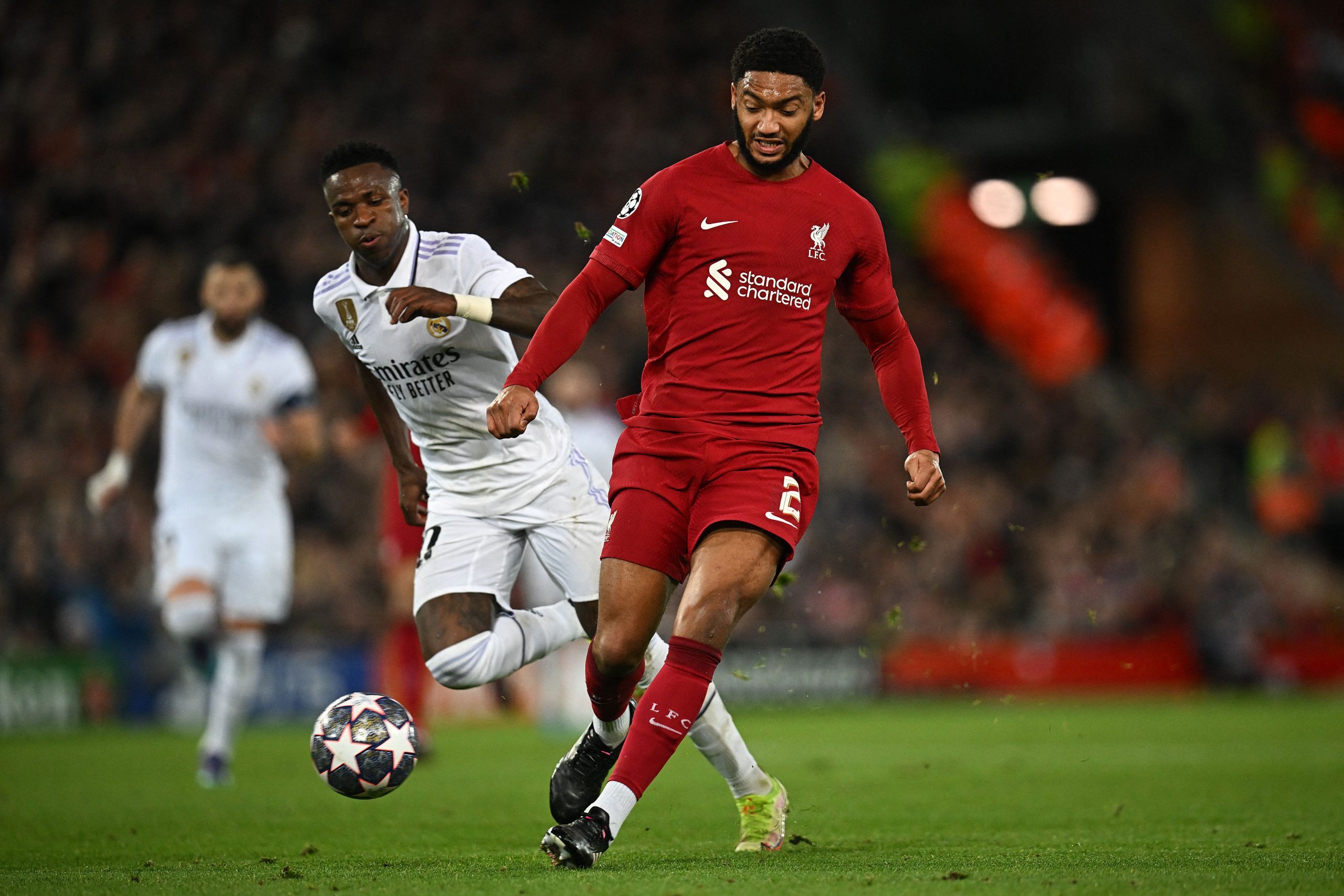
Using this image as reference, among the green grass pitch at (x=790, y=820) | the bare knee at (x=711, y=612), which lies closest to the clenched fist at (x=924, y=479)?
the bare knee at (x=711, y=612)

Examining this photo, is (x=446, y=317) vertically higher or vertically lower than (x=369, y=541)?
higher

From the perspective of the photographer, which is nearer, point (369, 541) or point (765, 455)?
point (765, 455)

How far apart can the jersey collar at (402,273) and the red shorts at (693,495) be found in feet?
4.16

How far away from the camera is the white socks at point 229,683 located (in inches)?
344

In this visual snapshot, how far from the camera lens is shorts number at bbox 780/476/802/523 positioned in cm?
498

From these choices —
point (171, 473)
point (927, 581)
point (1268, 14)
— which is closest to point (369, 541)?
point (927, 581)

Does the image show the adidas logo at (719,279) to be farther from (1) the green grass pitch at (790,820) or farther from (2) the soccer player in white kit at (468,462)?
(1) the green grass pitch at (790,820)

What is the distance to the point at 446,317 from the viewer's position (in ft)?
18.5

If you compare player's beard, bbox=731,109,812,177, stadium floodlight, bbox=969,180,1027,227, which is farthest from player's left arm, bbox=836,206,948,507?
stadium floodlight, bbox=969,180,1027,227

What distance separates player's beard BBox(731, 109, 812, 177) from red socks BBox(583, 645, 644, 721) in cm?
159

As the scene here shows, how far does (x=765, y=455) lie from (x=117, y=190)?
1479cm

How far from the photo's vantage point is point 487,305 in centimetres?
526

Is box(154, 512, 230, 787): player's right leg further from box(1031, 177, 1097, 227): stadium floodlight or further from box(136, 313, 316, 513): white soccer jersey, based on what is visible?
box(1031, 177, 1097, 227): stadium floodlight

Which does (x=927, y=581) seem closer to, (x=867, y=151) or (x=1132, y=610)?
(x=1132, y=610)
